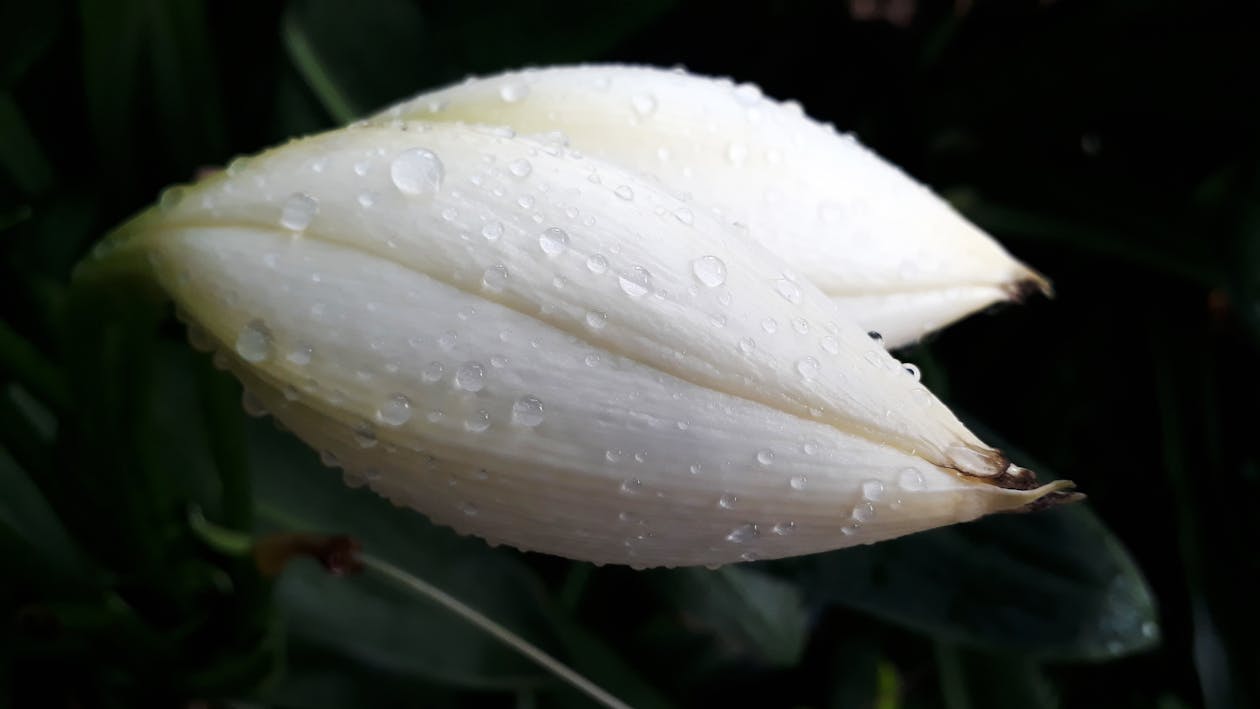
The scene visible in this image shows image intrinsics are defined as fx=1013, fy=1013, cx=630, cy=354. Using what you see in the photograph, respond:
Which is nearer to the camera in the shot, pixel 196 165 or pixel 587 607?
pixel 196 165

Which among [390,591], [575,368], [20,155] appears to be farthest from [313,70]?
[575,368]

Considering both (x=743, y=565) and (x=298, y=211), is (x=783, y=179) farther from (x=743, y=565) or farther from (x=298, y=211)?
(x=743, y=565)

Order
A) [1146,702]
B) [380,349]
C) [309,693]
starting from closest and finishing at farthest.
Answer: [380,349]
[309,693]
[1146,702]

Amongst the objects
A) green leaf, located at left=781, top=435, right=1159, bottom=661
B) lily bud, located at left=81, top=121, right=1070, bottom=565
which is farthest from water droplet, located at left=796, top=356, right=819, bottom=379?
green leaf, located at left=781, top=435, right=1159, bottom=661

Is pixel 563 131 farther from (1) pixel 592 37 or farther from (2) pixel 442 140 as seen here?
(1) pixel 592 37

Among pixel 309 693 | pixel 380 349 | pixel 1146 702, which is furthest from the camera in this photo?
pixel 1146 702

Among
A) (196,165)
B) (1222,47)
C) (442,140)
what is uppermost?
(1222,47)

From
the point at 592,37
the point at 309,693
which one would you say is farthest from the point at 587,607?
the point at 592,37
